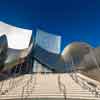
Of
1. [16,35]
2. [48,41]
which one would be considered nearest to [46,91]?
[48,41]

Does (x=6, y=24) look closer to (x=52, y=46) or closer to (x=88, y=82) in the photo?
(x=52, y=46)

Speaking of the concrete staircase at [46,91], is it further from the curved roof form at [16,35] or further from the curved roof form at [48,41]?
the curved roof form at [48,41]

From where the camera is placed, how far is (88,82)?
11.1 m

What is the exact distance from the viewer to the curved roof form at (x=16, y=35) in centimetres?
2338

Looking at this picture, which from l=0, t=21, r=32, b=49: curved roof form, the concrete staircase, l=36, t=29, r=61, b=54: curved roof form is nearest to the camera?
the concrete staircase

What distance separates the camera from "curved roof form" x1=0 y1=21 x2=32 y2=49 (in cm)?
2338

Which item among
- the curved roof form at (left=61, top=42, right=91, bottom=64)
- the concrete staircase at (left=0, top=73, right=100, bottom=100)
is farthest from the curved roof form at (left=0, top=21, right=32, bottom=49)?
the concrete staircase at (left=0, top=73, right=100, bottom=100)

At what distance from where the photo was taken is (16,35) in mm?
25016

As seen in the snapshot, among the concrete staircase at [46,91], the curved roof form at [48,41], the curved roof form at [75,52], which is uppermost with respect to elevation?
the curved roof form at [48,41]

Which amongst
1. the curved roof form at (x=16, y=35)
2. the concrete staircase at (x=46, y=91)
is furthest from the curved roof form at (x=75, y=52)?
the concrete staircase at (x=46, y=91)

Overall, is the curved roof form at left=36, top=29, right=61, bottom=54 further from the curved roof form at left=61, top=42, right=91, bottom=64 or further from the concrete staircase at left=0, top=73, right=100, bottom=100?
the concrete staircase at left=0, top=73, right=100, bottom=100

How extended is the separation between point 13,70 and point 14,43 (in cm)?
557

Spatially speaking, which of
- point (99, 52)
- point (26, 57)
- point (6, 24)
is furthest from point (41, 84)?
point (6, 24)

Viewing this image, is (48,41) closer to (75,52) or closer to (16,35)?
(75,52)
